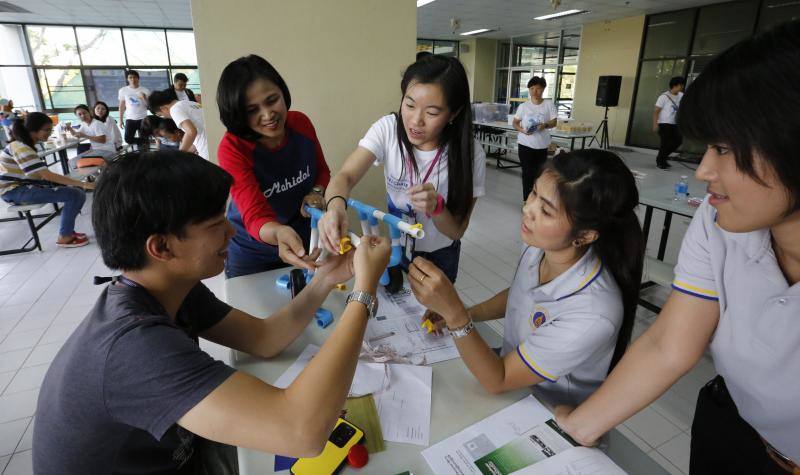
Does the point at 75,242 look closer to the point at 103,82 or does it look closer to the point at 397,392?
the point at 397,392

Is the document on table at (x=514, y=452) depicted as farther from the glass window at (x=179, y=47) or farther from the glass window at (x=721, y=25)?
the glass window at (x=179, y=47)

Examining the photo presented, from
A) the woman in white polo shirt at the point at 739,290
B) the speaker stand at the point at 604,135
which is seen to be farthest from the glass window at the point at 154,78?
the woman in white polo shirt at the point at 739,290

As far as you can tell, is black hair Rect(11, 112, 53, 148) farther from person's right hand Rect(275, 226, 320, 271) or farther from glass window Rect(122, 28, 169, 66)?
glass window Rect(122, 28, 169, 66)

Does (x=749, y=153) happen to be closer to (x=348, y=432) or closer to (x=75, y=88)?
(x=348, y=432)

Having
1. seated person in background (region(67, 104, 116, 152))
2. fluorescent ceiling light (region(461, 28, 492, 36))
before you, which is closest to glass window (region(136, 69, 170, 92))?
seated person in background (region(67, 104, 116, 152))

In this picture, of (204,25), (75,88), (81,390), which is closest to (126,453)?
(81,390)

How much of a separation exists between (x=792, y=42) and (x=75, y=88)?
1362cm

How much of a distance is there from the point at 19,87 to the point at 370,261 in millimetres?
13587

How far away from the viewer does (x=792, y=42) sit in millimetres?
625

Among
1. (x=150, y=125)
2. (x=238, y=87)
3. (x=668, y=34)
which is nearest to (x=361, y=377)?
(x=238, y=87)

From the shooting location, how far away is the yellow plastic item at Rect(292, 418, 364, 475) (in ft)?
2.76

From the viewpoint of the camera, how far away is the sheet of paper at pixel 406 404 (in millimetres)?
941

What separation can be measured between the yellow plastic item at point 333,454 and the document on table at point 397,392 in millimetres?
78

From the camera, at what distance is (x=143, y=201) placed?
2.70 ft
